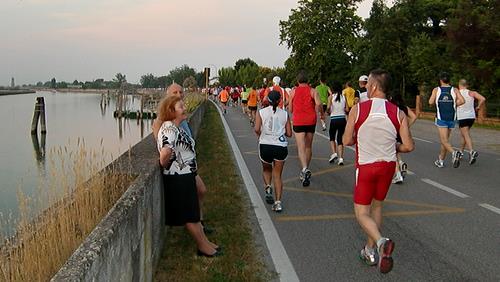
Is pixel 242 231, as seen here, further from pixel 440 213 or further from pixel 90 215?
pixel 440 213

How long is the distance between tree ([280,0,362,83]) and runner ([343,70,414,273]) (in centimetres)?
5953

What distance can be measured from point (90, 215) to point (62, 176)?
1058 millimetres

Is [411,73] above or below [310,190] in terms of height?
above

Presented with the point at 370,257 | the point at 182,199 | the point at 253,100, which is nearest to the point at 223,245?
the point at 182,199

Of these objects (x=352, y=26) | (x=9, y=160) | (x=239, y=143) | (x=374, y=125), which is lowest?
(x=9, y=160)

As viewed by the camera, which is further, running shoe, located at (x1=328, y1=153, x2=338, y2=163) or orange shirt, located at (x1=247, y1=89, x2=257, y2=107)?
orange shirt, located at (x1=247, y1=89, x2=257, y2=107)

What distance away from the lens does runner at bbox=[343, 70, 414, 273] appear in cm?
496

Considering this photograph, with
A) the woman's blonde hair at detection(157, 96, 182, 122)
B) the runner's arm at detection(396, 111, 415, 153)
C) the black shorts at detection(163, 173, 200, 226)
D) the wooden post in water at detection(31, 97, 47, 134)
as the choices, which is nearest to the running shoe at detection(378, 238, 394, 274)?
the runner's arm at detection(396, 111, 415, 153)

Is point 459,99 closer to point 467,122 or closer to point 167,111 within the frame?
point 467,122

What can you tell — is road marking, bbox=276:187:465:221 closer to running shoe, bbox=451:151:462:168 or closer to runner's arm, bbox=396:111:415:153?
runner's arm, bbox=396:111:415:153

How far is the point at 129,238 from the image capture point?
369 centimetres

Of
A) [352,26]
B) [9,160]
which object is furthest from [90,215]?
[352,26]

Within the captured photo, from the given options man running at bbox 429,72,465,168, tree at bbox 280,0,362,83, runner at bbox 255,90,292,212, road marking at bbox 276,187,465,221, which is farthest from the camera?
tree at bbox 280,0,362,83

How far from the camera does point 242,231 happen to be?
20.9ft
